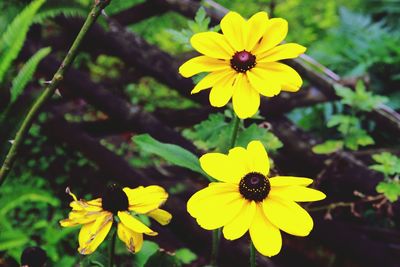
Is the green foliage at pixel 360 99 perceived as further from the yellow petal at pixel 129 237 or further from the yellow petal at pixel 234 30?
the yellow petal at pixel 129 237

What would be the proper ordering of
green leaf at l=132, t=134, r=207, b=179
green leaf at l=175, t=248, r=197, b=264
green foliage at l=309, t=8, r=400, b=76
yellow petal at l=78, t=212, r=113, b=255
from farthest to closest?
green foliage at l=309, t=8, r=400, b=76, green leaf at l=175, t=248, r=197, b=264, green leaf at l=132, t=134, r=207, b=179, yellow petal at l=78, t=212, r=113, b=255

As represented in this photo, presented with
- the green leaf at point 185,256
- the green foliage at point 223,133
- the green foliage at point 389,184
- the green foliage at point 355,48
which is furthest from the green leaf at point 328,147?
the green foliage at point 355,48

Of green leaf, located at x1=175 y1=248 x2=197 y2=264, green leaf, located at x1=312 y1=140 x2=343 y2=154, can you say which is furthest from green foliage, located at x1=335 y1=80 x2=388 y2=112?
green leaf, located at x1=175 y1=248 x2=197 y2=264

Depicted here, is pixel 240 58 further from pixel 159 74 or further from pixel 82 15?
pixel 82 15

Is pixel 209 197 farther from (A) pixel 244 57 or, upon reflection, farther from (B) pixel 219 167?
(A) pixel 244 57

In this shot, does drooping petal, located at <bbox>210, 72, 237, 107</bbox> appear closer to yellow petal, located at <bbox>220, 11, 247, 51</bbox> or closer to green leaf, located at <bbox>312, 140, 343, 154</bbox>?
→ yellow petal, located at <bbox>220, 11, 247, 51</bbox>

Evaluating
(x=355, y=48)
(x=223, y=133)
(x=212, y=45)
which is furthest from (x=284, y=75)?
(x=355, y=48)
